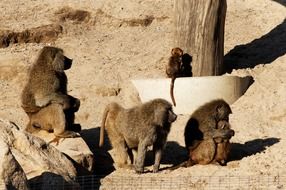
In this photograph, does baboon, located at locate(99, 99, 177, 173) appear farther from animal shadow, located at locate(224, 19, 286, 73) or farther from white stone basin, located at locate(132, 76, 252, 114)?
animal shadow, located at locate(224, 19, 286, 73)

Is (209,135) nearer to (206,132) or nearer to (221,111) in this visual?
(206,132)

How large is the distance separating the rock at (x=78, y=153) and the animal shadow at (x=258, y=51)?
4.93m

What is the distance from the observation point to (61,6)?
721 inches

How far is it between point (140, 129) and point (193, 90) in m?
3.08

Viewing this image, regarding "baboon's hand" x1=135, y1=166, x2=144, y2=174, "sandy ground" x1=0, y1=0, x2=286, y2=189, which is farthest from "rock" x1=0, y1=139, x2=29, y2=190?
"baboon's hand" x1=135, y1=166, x2=144, y2=174

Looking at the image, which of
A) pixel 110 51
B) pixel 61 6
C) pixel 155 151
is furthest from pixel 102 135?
pixel 61 6

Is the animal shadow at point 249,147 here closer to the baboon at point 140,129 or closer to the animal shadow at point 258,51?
the baboon at point 140,129


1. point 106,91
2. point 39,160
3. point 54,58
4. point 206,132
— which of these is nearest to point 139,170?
point 206,132

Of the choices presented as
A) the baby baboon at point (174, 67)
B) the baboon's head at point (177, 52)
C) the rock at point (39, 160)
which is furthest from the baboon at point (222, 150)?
the baboon's head at point (177, 52)

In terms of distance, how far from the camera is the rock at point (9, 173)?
25.4 feet

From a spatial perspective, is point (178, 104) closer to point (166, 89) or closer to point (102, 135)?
point (166, 89)

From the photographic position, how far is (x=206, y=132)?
37.1ft

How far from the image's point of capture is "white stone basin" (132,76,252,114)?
13680 mm

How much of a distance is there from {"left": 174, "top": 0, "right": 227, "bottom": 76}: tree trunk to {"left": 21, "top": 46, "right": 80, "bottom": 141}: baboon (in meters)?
3.39
